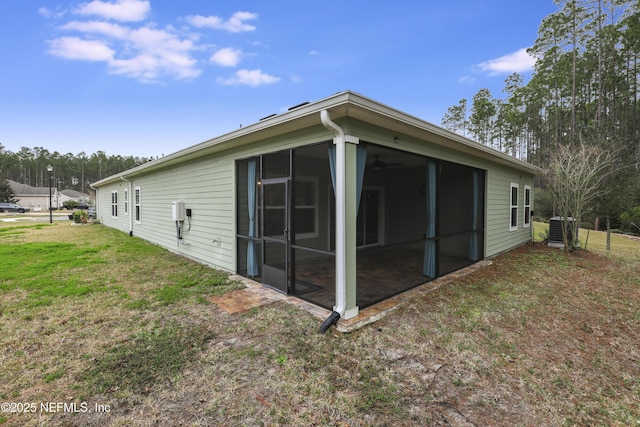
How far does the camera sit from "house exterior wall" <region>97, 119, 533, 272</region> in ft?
13.4

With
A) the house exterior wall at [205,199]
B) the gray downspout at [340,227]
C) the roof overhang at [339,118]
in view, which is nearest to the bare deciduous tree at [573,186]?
the roof overhang at [339,118]

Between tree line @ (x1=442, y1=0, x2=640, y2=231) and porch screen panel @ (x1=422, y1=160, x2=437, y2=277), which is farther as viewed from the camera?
tree line @ (x1=442, y1=0, x2=640, y2=231)

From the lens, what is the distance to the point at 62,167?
185ft

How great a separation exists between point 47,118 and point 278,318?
82.1 feet

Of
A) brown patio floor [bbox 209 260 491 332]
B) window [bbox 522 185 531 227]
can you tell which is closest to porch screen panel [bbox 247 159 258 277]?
brown patio floor [bbox 209 260 491 332]

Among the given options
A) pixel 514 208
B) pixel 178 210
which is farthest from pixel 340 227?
pixel 514 208

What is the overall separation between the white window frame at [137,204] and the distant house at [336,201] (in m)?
0.08

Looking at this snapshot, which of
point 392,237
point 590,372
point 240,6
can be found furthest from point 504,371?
point 240,6

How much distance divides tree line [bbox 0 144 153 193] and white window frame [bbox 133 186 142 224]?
51.6 metres

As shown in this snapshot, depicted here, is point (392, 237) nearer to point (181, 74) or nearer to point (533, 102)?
point (181, 74)

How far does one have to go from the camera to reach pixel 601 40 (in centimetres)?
1406

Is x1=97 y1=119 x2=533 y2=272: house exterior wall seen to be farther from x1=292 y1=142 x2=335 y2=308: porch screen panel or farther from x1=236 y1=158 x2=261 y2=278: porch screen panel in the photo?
x1=292 y1=142 x2=335 y2=308: porch screen panel

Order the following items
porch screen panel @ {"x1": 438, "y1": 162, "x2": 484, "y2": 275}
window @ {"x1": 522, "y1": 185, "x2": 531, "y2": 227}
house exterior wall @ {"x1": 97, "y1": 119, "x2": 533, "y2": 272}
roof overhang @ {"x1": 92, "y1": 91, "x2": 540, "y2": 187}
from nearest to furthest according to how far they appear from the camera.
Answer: roof overhang @ {"x1": 92, "y1": 91, "x2": 540, "y2": 187}, house exterior wall @ {"x1": 97, "y1": 119, "x2": 533, "y2": 272}, porch screen panel @ {"x1": 438, "y1": 162, "x2": 484, "y2": 275}, window @ {"x1": 522, "y1": 185, "x2": 531, "y2": 227}

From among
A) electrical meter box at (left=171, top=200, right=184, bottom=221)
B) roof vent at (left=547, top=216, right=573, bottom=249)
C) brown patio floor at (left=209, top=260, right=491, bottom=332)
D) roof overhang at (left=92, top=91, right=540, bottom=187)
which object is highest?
roof overhang at (left=92, top=91, right=540, bottom=187)
